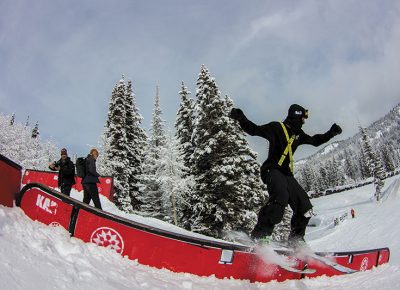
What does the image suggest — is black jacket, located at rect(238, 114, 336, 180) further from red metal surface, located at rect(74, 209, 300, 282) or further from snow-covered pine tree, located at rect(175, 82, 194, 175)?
snow-covered pine tree, located at rect(175, 82, 194, 175)

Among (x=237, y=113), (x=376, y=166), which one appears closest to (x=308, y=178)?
→ (x=376, y=166)

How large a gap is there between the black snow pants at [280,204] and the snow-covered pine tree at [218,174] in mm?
15316

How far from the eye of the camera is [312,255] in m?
5.43

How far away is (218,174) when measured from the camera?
21.9 m

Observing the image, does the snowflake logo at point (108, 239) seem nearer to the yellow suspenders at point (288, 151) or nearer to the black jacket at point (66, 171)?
the yellow suspenders at point (288, 151)

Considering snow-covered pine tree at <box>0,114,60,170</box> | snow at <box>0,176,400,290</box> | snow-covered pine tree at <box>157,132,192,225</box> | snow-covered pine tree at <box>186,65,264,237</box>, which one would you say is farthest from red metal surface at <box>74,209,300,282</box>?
snow-covered pine tree at <box>0,114,60,170</box>

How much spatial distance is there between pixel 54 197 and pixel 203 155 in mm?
18139

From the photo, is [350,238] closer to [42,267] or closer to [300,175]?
[42,267]

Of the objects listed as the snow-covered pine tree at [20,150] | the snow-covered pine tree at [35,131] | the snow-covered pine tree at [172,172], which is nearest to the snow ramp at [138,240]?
the snow-covered pine tree at [172,172]

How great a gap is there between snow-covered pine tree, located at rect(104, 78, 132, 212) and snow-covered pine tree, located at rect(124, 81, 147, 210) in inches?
30.5

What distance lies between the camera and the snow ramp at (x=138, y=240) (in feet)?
16.3

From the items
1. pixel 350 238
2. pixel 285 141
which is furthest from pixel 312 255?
pixel 350 238

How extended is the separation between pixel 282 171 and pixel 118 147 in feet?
85.9

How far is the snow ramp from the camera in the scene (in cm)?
496
